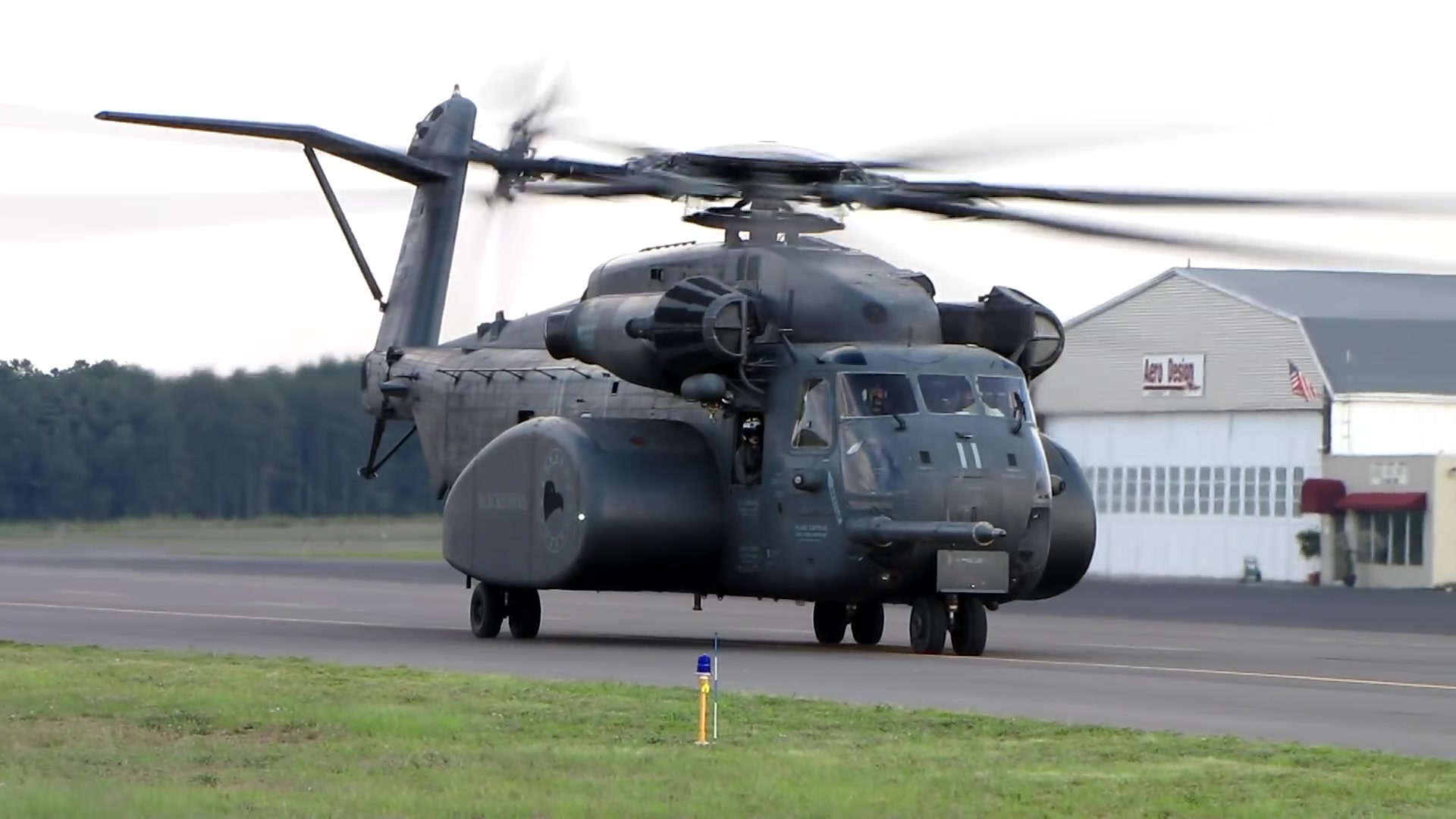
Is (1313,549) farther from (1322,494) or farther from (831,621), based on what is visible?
(831,621)

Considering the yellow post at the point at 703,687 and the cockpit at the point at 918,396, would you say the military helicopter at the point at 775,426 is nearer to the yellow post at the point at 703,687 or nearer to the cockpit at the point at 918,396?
the cockpit at the point at 918,396

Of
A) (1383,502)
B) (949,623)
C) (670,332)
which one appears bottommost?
(949,623)

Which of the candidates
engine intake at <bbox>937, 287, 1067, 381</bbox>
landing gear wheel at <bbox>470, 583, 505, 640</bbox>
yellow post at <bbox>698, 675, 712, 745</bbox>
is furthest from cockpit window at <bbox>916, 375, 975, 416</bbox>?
yellow post at <bbox>698, 675, 712, 745</bbox>

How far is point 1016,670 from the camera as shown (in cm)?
2256

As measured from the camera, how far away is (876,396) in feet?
82.2

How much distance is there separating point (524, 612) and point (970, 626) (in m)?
6.03

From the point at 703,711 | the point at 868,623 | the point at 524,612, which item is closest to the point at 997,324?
the point at 868,623

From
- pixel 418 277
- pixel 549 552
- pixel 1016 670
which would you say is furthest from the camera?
pixel 418 277

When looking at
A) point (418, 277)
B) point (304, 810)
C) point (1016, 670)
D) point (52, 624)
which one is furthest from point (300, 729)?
point (418, 277)

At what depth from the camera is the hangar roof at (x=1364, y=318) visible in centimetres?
6181

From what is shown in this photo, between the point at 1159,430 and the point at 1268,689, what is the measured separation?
45452 millimetres

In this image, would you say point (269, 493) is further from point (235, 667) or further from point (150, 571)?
point (235, 667)

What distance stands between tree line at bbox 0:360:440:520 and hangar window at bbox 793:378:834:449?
110 feet

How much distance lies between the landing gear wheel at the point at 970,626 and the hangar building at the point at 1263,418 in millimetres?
35562
